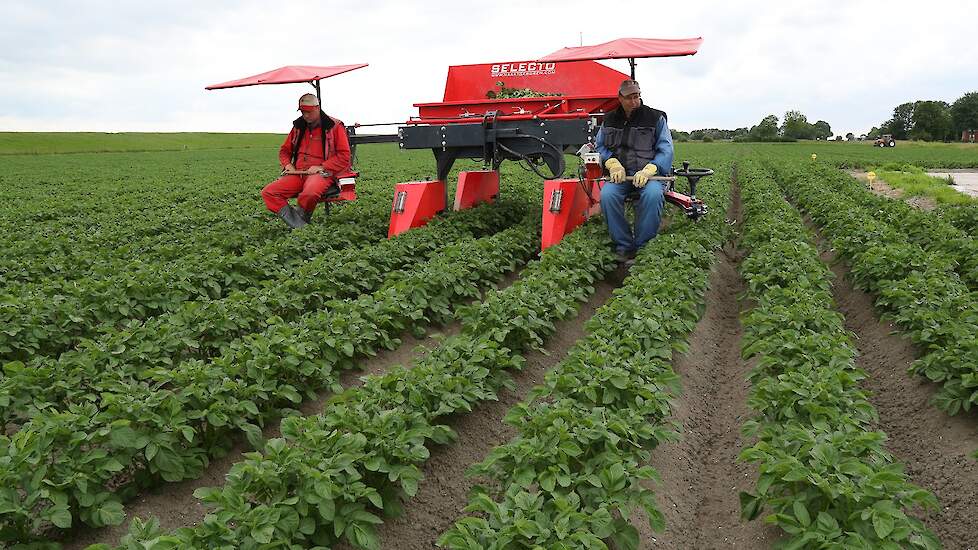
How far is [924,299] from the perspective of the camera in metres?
5.13

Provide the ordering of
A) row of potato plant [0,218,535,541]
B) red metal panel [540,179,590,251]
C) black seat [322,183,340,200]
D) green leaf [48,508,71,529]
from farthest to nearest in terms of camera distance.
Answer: black seat [322,183,340,200] → red metal panel [540,179,590,251] → row of potato plant [0,218,535,541] → green leaf [48,508,71,529]

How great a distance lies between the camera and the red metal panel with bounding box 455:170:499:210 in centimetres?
1000

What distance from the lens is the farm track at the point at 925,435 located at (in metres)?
3.35

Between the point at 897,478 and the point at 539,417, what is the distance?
1413 mm

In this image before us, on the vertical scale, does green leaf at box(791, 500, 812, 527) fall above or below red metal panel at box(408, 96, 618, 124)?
below

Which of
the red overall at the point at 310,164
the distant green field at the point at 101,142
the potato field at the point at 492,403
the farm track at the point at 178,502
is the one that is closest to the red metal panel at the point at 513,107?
the red overall at the point at 310,164

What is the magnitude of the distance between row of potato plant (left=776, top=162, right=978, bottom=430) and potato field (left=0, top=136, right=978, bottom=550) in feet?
0.08

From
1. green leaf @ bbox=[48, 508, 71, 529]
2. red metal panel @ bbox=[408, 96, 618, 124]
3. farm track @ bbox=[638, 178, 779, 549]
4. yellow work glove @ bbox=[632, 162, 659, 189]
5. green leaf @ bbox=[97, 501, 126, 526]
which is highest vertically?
red metal panel @ bbox=[408, 96, 618, 124]

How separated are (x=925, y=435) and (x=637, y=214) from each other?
13.6ft

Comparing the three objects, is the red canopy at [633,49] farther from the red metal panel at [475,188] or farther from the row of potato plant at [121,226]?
the row of potato plant at [121,226]

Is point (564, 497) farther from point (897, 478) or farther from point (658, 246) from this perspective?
point (658, 246)

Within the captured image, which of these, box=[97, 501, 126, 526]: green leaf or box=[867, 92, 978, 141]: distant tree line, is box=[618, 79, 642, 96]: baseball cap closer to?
box=[97, 501, 126, 526]: green leaf

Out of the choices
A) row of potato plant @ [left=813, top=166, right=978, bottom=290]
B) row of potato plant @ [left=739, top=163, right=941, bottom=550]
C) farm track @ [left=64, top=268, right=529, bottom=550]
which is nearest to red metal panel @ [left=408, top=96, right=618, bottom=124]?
row of potato plant @ [left=813, top=166, right=978, bottom=290]

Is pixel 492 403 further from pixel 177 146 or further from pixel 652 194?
pixel 177 146
